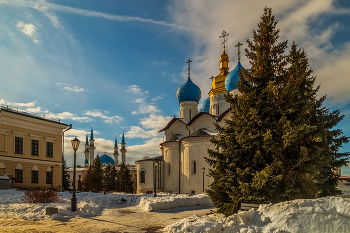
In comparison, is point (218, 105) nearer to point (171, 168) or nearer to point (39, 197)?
point (171, 168)

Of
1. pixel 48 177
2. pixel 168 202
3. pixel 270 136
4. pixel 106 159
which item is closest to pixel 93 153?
pixel 106 159

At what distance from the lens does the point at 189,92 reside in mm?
36250

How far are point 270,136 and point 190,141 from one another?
2049 cm

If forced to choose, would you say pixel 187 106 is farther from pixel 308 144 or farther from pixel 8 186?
pixel 308 144

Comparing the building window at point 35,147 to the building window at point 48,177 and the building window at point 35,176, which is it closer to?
the building window at point 35,176

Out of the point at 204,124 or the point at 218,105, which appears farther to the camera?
the point at 218,105

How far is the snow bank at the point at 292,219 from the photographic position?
7105 millimetres

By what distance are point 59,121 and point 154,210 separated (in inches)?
613

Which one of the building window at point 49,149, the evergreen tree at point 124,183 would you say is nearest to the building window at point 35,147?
the building window at point 49,149

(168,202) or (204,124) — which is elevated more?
(204,124)

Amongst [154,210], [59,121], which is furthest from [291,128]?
[59,121]

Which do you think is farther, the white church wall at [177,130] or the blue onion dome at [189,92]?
the blue onion dome at [189,92]

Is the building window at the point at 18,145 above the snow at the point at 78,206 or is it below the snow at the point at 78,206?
above

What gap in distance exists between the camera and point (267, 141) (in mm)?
9547
